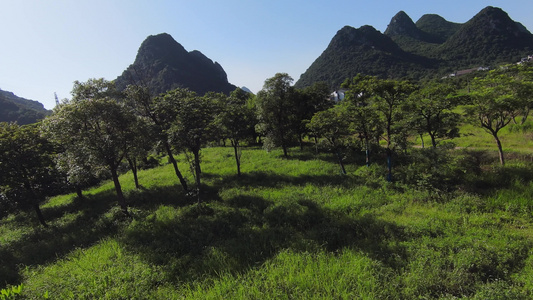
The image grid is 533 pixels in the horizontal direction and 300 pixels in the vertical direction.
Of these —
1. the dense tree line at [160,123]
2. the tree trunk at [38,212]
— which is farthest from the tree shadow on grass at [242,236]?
the tree trunk at [38,212]

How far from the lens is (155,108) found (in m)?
15.2

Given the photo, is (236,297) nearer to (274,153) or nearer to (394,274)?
(394,274)

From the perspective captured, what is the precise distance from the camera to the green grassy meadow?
21.7 feet

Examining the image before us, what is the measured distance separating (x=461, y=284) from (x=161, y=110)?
17.0 m

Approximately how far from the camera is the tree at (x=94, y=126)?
12.1 meters

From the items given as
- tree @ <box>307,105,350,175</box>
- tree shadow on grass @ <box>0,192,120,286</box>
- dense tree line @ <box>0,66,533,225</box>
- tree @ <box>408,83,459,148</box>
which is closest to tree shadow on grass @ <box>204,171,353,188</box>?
tree @ <box>307,105,350,175</box>

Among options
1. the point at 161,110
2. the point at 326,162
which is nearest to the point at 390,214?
the point at 326,162

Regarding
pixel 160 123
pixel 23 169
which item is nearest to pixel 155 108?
pixel 160 123

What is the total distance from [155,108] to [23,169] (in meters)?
9.51

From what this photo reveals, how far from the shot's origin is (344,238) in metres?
9.50

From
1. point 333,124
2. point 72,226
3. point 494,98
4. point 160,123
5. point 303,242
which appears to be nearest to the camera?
point 303,242

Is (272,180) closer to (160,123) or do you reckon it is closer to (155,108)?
(160,123)

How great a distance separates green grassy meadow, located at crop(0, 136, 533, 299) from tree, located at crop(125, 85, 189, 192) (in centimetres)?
532

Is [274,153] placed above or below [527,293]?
above
